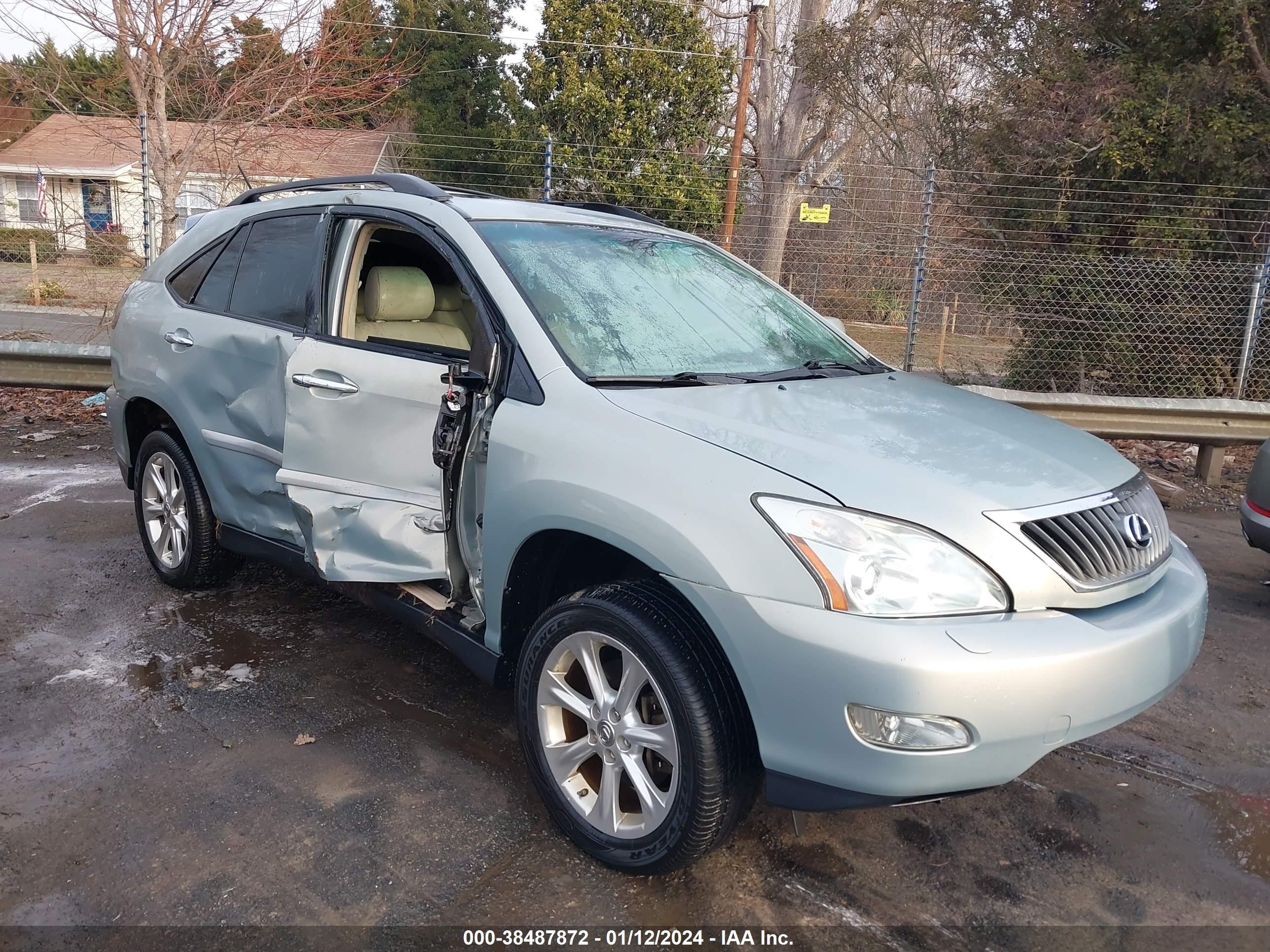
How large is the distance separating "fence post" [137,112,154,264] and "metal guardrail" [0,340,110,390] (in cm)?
146

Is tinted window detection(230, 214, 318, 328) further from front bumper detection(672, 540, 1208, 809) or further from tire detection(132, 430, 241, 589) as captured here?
front bumper detection(672, 540, 1208, 809)

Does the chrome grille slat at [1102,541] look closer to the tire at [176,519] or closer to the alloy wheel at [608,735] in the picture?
the alloy wheel at [608,735]

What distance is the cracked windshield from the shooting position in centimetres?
309

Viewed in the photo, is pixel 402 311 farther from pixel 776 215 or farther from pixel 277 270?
pixel 776 215

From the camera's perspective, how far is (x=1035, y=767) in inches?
132

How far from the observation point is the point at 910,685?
2111 mm

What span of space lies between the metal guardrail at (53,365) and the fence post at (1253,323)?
32.8 feet

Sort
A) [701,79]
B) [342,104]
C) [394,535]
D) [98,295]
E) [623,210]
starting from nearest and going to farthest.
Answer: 1. [394,535]
2. [623,210]
3. [98,295]
4. [342,104]
5. [701,79]

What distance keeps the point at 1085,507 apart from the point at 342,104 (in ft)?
39.5

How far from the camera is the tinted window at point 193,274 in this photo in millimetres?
4410

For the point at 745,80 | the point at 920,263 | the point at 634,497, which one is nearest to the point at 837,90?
the point at 745,80

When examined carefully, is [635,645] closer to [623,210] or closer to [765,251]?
[623,210]

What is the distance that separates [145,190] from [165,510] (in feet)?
18.3

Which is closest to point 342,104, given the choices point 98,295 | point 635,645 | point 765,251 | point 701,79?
point 98,295
